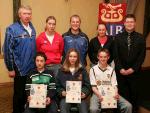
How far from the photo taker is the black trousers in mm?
3693

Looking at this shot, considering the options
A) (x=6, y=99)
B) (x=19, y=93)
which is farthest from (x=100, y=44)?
(x=6, y=99)

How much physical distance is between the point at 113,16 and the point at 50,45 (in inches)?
46.1

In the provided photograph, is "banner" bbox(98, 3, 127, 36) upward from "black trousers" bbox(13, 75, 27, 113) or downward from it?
upward

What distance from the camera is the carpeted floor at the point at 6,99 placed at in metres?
4.25

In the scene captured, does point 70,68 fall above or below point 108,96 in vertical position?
above

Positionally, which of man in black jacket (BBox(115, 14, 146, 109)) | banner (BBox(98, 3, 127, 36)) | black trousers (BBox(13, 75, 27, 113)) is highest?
banner (BBox(98, 3, 127, 36))

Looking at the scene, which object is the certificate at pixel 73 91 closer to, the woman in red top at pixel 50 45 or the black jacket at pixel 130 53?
the woman in red top at pixel 50 45

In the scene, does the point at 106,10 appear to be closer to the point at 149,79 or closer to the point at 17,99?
the point at 17,99

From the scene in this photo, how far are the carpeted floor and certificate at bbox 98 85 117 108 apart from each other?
4.82 feet

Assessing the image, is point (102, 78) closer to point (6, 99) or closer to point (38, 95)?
point (38, 95)

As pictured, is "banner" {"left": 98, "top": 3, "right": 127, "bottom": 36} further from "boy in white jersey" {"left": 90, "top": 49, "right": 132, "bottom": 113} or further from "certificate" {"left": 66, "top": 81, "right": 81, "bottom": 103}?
"certificate" {"left": 66, "top": 81, "right": 81, "bottom": 103}

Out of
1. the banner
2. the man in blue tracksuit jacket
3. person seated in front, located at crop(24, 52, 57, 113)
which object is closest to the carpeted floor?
the man in blue tracksuit jacket

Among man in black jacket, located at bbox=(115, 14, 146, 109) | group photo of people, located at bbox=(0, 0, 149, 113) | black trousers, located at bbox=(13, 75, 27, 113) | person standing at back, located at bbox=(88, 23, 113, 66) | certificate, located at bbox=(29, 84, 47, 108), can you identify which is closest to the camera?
certificate, located at bbox=(29, 84, 47, 108)

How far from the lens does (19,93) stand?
3734mm
